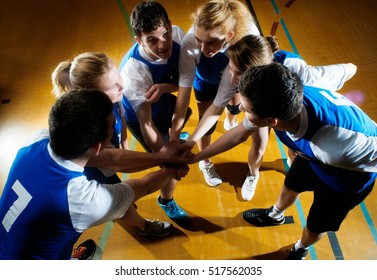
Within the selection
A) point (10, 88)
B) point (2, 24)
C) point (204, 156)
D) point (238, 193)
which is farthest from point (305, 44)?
point (2, 24)

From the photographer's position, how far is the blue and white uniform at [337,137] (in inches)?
72.6

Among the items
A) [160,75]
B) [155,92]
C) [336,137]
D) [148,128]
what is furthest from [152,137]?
[336,137]

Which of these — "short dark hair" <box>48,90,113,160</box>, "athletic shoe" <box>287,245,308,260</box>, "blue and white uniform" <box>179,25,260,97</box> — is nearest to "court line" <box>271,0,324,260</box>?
"athletic shoe" <box>287,245,308,260</box>

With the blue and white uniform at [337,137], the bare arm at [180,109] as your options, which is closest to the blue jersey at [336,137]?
the blue and white uniform at [337,137]

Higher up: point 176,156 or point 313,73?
point 313,73

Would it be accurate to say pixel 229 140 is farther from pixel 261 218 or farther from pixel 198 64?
pixel 261 218

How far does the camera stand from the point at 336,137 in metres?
1.85

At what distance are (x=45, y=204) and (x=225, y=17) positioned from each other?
66.9 inches

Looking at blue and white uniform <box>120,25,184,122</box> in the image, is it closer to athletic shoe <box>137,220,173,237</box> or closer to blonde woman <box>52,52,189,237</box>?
blonde woman <box>52,52,189,237</box>

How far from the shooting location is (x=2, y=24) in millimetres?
5734

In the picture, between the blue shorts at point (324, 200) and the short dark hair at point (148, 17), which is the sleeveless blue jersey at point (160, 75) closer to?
the short dark hair at point (148, 17)

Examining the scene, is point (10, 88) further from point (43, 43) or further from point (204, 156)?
point (204, 156)

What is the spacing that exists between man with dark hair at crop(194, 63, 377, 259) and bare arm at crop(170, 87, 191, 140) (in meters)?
0.55

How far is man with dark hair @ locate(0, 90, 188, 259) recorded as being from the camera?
172 cm
